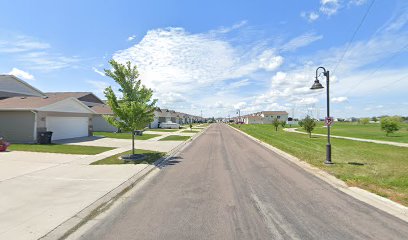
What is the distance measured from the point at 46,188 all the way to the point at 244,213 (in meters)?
5.99

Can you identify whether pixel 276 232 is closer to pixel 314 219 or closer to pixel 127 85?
pixel 314 219

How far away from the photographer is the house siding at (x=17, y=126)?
20.8 metres

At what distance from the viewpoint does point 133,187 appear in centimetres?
887

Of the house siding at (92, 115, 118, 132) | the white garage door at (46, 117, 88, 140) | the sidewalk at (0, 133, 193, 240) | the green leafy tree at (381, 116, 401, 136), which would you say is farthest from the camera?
the house siding at (92, 115, 118, 132)

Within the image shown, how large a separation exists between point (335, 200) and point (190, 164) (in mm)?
7286

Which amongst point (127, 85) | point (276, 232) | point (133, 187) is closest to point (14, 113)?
point (127, 85)

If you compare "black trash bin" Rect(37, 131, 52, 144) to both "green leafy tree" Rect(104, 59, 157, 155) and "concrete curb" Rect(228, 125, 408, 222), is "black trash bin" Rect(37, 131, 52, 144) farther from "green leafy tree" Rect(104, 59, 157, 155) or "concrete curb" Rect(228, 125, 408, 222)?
"concrete curb" Rect(228, 125, 408, 222)

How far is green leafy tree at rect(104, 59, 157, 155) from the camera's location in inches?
550

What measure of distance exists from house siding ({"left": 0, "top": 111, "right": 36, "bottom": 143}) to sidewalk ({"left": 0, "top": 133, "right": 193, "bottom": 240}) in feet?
26.0

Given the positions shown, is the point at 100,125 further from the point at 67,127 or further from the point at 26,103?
the point at 26,103

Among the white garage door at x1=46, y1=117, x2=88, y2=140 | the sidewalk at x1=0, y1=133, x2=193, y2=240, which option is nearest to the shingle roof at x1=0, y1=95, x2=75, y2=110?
the white garage door at x1=46, y1=117, x2=88, y2=140

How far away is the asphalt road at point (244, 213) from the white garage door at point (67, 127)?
1742 cm

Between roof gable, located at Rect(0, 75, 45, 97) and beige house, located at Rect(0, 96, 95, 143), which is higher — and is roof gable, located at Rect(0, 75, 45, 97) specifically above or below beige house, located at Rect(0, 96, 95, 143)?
above

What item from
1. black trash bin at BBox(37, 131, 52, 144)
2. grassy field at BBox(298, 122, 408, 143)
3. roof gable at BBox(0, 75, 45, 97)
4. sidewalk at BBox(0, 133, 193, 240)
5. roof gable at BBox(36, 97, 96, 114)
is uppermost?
roof gable at BBox(0, 75, 45, 97)
